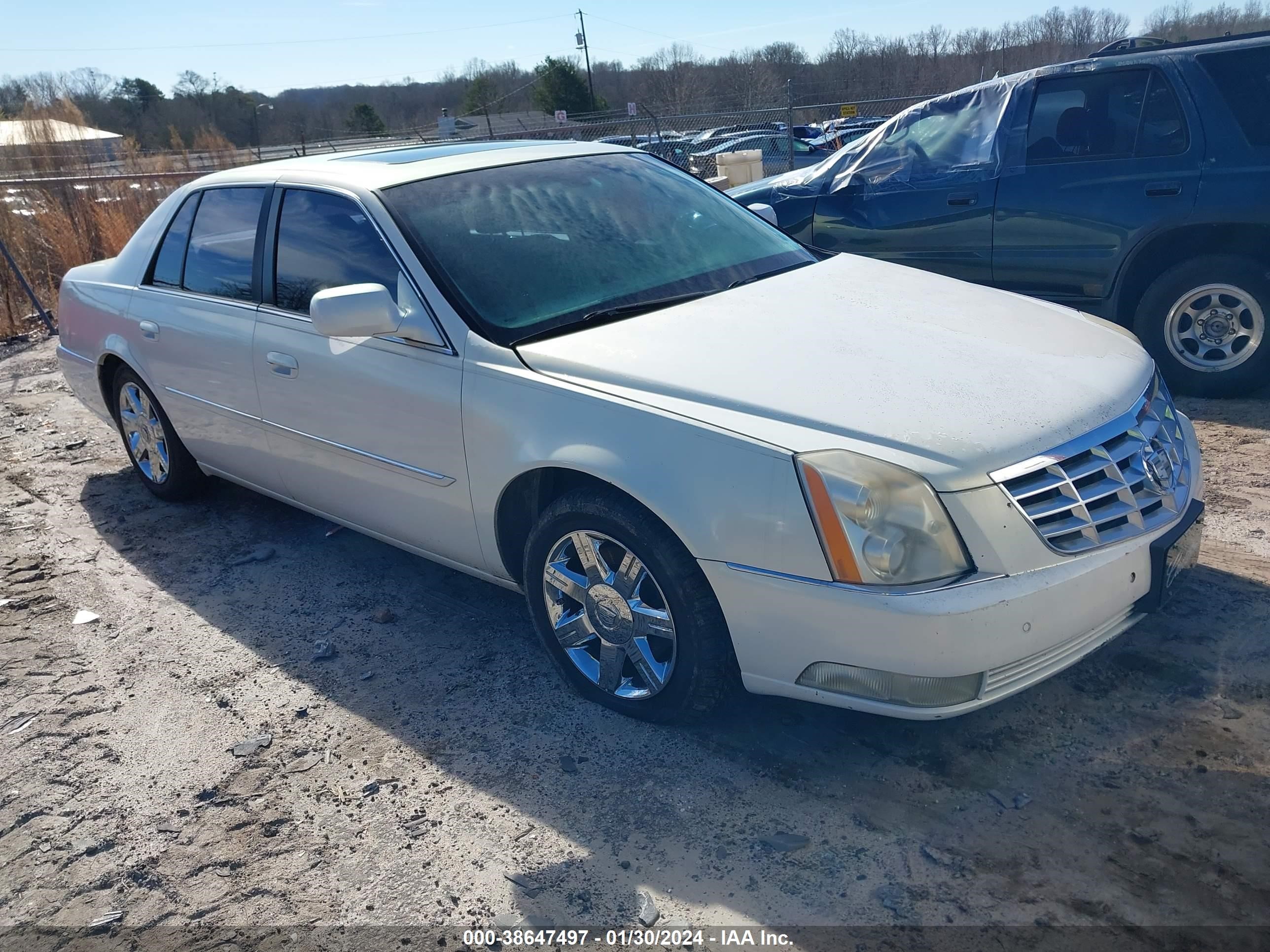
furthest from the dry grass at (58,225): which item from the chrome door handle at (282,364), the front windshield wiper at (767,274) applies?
the front windshield wiper at (767,274)

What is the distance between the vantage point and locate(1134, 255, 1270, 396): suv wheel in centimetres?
515

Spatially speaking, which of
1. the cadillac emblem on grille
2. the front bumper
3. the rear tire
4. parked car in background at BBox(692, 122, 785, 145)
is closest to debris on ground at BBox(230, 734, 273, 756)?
the front bumper

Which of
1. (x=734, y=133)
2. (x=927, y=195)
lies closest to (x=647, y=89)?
(x=734, y=133)

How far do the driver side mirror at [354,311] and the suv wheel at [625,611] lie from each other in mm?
840

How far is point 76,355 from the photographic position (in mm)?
5414

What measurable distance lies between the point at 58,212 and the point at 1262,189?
1232cm

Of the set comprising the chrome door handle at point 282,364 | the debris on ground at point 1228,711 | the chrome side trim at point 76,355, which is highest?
the chrome door handle at point 282,364

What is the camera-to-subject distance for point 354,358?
3.53 m

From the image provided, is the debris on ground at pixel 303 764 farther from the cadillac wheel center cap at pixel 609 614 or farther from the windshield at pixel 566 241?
the windshield at pixel 566 241

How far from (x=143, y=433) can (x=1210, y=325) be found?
5.77 m

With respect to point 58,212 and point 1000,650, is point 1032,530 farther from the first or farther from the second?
point 58,212

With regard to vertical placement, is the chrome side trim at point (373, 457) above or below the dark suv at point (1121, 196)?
below

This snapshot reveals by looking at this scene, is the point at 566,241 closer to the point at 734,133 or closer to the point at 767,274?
the point at 767,274

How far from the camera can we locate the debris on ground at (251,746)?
3.18 m
